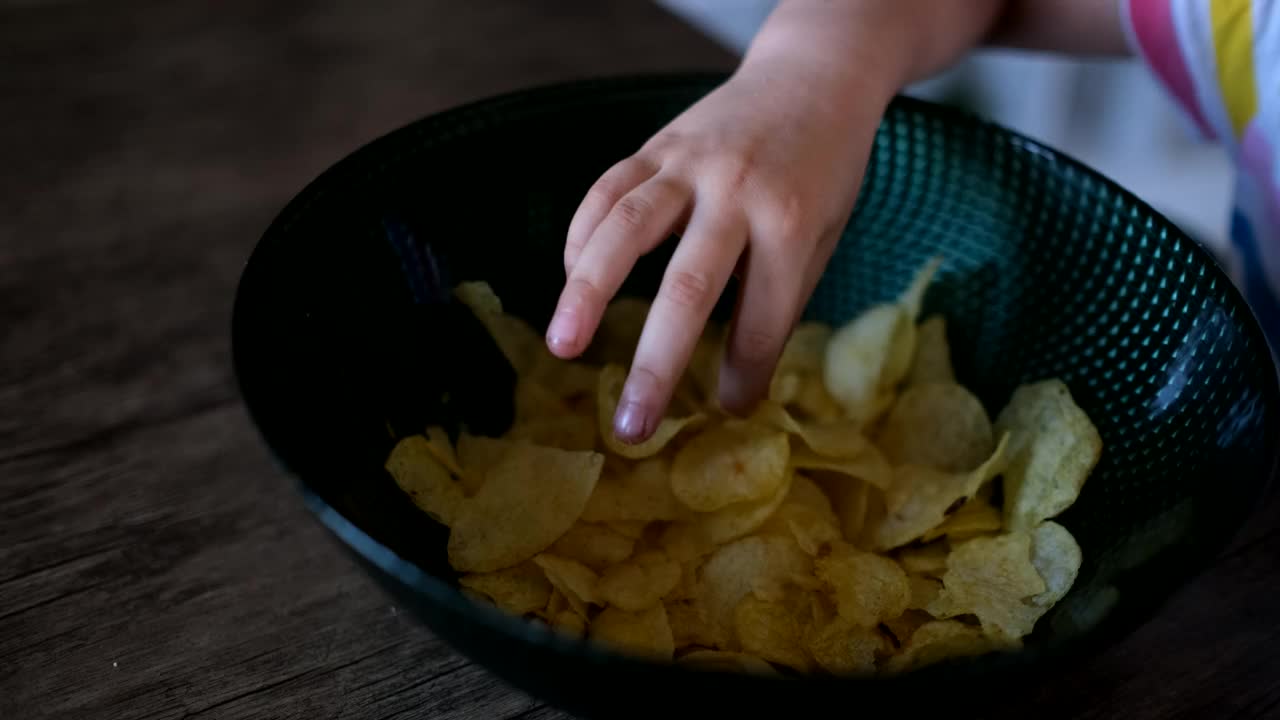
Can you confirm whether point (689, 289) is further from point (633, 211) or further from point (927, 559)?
point (927, 559)

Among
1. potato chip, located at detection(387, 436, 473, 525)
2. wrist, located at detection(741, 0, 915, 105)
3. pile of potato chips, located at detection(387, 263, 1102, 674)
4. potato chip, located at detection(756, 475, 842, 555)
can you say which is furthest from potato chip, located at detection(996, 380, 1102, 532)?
potato chip, located at detection(387, 436, 473, 525)

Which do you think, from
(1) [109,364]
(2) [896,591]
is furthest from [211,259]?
(2) [896,591]

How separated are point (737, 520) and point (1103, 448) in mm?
217

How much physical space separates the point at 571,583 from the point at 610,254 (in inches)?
6.5

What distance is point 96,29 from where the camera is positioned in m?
1.19

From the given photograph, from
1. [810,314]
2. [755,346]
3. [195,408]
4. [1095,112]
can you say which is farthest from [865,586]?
[1095,112]

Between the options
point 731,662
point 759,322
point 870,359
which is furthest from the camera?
point 870,359

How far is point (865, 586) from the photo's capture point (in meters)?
0.57

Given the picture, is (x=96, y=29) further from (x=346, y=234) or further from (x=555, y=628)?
(x=555, y=628)

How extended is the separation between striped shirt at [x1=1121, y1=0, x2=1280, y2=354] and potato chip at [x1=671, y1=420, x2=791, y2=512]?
44 centimetres

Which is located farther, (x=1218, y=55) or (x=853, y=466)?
(x=1218, y=55)

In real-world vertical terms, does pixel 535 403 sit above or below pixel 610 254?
below

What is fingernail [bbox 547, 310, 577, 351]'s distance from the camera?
525 millimetres

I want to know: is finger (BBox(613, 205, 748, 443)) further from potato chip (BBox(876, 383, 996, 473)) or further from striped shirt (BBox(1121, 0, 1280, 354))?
striped shirt (BBox(1121, 0, 1280, 354))
